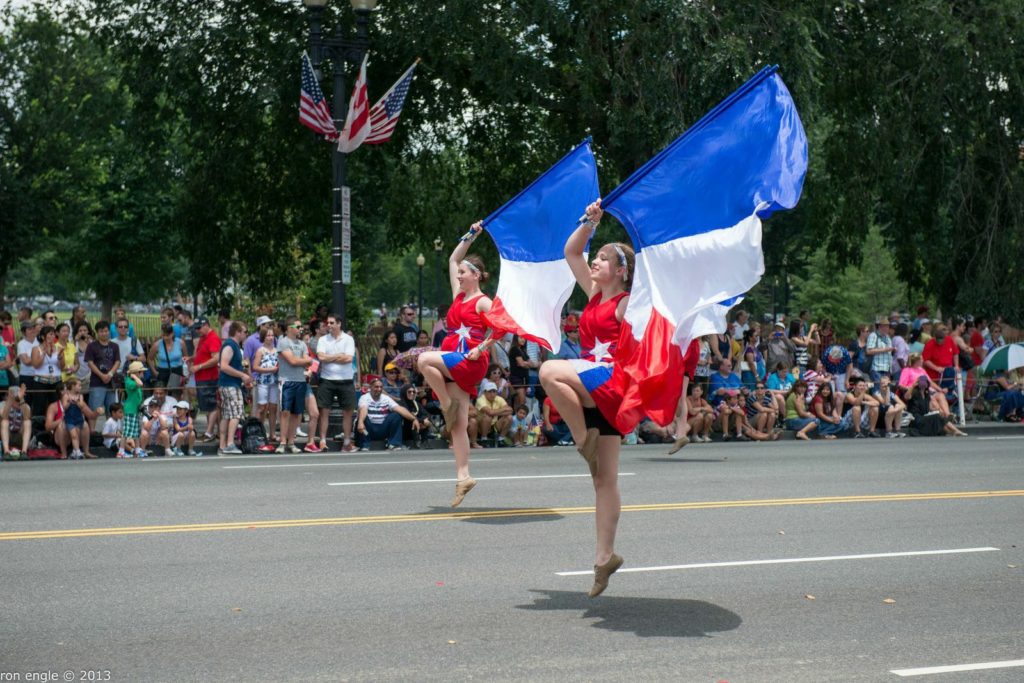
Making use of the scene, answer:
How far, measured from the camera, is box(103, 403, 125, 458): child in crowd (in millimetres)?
18000

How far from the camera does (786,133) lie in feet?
26.5

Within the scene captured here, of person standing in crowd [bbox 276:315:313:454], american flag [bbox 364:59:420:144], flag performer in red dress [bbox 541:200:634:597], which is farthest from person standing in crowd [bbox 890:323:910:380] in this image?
flag performer in red dress [bbox 541:200:634:597]

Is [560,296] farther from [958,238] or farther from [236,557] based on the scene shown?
[958,238]

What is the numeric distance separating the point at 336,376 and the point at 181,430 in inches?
90.0

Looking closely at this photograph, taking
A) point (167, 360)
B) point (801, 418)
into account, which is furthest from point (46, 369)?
point (801, 418)

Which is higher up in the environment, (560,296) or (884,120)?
(884,120)

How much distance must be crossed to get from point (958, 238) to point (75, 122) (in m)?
26.1

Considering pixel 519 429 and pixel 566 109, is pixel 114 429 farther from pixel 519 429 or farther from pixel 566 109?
pixel 566 109

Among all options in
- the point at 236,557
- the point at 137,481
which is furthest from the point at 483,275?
the point at 137,481

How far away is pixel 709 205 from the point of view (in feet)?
26.6

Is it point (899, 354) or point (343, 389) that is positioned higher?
point (899, 354)

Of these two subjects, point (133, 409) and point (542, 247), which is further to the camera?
point (133, 409)

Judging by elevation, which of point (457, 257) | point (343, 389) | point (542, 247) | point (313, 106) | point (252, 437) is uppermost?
point (313, 106)
